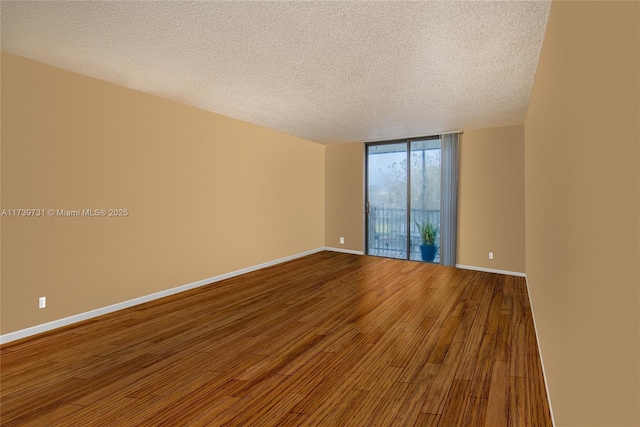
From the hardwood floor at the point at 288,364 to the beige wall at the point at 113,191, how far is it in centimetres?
45

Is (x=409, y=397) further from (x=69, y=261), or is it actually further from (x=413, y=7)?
(x=69, y=261)

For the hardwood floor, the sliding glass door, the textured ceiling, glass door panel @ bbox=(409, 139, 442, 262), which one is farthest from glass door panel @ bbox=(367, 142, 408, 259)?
the hardwood floor

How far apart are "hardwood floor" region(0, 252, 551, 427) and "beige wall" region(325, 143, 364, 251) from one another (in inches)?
134

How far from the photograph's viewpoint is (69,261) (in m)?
3.67

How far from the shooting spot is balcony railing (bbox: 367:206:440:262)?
7.07 metres

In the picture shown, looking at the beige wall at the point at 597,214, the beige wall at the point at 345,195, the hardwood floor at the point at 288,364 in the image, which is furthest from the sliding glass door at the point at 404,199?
the beige wall at the point at 597,214

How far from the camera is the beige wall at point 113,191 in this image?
3.30 metres

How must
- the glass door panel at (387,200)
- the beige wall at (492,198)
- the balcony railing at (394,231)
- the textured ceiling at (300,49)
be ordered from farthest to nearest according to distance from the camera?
the glass door panel at (387,200) < the balcony railing at (394,231) < the beige wall at (492,198) < the textured ceiling at (300,49)

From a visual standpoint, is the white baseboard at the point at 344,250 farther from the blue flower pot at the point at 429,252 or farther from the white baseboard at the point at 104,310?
the white baseboard at the point at 104,310

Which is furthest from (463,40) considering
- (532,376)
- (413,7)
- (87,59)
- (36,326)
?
(36,326)

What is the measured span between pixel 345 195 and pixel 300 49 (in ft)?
17.3

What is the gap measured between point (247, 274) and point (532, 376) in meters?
4.47

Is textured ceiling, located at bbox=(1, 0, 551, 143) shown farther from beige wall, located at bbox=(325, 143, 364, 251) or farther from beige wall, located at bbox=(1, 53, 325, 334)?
beige wall, located at bbox=(325, 143, 364, 251)

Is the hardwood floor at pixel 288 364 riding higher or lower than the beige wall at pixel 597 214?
lower
